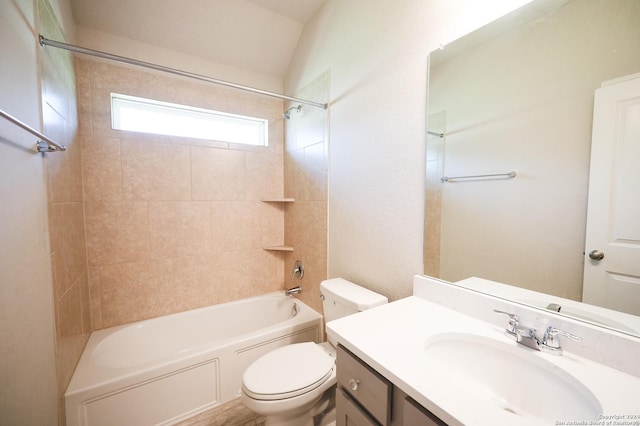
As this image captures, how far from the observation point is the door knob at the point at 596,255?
2.34ft

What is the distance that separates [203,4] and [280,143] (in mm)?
1137

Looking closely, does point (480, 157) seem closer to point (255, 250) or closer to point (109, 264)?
point (255, 250)

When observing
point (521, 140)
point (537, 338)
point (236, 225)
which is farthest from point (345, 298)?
point (236, 225)

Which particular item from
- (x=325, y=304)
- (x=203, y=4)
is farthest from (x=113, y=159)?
(x=325, y=304)

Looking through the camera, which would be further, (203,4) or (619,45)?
(203,4)

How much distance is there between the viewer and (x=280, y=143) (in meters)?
2.38

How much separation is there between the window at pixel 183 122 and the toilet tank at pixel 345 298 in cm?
156

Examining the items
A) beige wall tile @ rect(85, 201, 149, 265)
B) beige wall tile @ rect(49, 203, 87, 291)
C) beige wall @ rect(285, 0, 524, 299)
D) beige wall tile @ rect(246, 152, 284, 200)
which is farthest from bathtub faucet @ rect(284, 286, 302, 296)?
beige wall tile @ rect(49, 203, 87, 291)

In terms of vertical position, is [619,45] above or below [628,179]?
above

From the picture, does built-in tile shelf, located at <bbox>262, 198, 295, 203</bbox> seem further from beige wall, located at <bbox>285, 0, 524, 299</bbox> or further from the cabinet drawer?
the cabinet drawer

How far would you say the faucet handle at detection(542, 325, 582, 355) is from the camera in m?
0.70

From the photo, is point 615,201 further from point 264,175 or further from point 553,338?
point 264,175

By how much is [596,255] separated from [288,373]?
1.30 metres

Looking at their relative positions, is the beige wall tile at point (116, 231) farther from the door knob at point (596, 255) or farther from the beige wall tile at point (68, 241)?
the door knob at point (596, 255)
